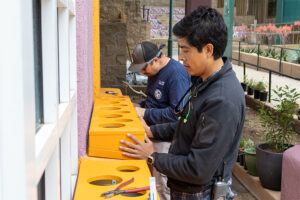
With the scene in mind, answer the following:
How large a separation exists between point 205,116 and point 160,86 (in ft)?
5.28

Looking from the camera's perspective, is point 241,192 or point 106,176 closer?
point 106,176

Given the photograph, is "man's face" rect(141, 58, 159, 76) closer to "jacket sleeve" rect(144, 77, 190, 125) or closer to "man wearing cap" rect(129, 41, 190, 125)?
"man wearing cap" rect(129, 41, 190, 125)

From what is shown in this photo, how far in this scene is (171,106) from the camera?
3162 millimetres

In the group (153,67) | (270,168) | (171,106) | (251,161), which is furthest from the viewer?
(251,161)

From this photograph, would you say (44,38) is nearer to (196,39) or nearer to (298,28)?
(196,39)

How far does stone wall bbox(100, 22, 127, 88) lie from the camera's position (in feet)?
24.8

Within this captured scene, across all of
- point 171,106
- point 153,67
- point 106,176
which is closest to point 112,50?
point 153,67

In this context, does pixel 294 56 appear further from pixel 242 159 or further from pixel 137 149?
pixel 137 149

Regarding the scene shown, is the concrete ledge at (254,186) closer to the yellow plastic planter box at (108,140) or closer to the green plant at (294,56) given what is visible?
the yellow plastic planter box at (108,140)

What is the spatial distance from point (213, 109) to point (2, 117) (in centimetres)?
119

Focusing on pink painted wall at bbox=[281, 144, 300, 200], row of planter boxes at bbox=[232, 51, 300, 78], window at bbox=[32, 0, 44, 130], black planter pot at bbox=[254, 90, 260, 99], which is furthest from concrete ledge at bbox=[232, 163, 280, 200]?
row of planter boxes at bbox=[232, 51, 300, 78]

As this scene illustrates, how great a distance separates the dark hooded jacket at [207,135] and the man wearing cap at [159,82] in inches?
48.0

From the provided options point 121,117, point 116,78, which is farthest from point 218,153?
point 116,78

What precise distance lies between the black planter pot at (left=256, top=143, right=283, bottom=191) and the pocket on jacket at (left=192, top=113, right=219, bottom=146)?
2.36 metres
